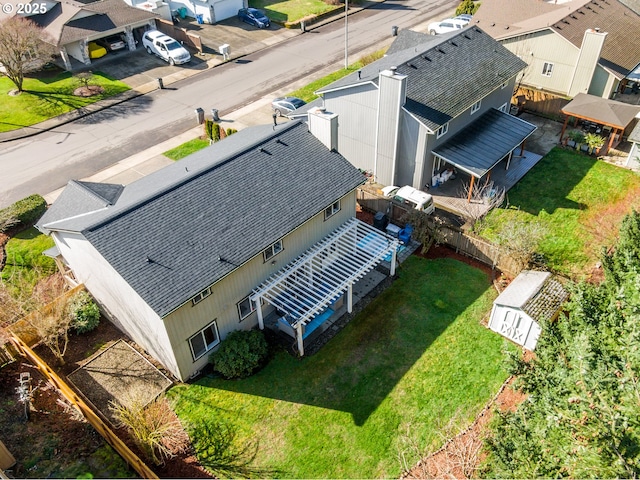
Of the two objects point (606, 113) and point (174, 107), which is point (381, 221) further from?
point (174, 107)

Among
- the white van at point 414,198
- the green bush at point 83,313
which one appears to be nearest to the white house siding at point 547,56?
the white van at point 414,198

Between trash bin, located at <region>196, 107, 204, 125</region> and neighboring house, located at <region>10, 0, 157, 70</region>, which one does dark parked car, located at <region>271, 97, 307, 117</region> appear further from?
neighboring house, located at <region>10, 0, 157, 70</region>

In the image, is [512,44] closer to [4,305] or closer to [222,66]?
[222,66]

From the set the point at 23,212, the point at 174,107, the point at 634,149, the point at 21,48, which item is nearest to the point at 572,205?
the point at 634,149

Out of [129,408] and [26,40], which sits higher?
[26,40]

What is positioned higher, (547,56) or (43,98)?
(547,56)

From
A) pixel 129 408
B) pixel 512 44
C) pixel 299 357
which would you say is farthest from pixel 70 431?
pixel 512 44
